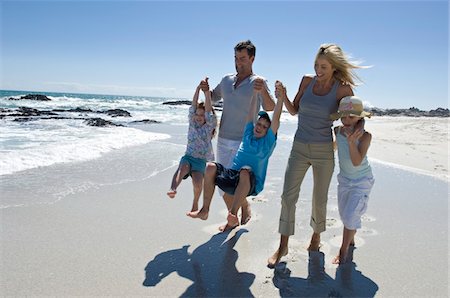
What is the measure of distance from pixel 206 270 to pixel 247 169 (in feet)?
3.35

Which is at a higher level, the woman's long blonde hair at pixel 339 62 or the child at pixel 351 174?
the woman's long blonde hair at pixel 339 62

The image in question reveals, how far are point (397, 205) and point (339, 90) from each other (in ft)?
8.96

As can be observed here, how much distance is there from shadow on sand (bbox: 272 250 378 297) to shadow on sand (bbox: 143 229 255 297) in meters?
0.30

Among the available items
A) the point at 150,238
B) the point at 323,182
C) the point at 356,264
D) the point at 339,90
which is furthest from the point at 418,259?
the point at 150,238

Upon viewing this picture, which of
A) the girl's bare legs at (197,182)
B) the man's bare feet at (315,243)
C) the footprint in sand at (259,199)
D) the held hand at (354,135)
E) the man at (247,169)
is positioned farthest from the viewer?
→ the footprint in sand at (259,199)

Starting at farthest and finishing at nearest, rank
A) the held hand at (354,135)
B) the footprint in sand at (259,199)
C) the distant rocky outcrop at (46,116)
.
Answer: the distant rocky outcrop at (46,116)
the footprint in sand at (259,199)
the held hand at (354,135)

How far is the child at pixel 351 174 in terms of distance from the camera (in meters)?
3.71

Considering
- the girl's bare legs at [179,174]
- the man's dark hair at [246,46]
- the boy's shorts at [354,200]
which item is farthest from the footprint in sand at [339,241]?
the man's dark hair at [246,46]

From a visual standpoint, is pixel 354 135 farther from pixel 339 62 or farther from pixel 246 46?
pixel 246 46

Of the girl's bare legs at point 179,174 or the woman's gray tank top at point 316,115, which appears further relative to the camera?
the girl's bare legs at point 179,174

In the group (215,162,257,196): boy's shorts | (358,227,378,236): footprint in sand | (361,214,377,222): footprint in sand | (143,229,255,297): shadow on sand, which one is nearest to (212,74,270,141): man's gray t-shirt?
(215,162,257,196): boy's shorts

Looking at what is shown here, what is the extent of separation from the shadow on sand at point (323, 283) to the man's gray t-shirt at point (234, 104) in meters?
1.57

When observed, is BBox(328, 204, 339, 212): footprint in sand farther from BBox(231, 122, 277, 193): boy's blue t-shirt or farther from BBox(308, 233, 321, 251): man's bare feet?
BBox(231, 122, 277, 193): boy's blue t-shirt

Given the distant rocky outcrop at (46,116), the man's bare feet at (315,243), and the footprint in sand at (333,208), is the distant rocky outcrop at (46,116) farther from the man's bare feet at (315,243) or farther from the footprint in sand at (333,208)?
the man's bare feet at (315,243)
